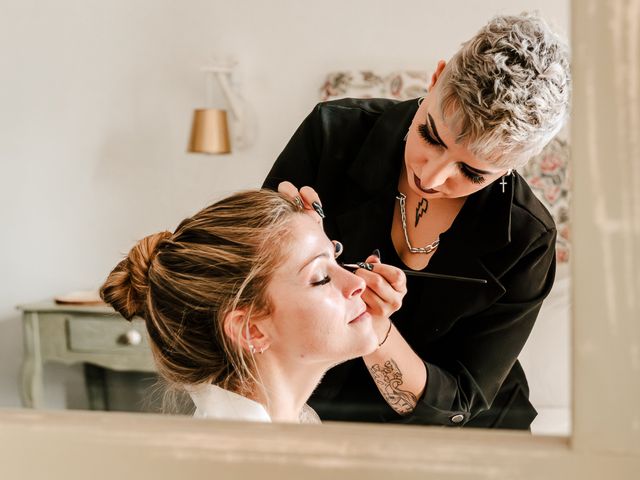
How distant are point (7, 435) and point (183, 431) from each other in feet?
0.30

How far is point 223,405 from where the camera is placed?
29.1 inches

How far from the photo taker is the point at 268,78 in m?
0.74

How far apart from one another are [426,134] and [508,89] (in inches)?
3.6

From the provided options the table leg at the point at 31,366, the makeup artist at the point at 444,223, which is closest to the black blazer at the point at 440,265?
the makeup artist at the point at 444,223

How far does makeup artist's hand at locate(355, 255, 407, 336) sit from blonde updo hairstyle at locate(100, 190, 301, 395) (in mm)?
118

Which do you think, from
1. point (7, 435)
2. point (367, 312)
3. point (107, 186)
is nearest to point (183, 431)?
point (7, 435)

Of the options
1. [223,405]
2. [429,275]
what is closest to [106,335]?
[223,405]

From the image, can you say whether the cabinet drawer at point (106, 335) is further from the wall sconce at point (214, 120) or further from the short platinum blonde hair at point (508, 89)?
the short platinum blonde hair at point (508, 89)

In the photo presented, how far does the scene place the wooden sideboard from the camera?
0.76 meters

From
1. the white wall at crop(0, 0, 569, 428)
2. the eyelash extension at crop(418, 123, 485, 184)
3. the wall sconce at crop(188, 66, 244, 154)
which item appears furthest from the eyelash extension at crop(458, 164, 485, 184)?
the wall sconce at crop(188, 66, 244, 154)

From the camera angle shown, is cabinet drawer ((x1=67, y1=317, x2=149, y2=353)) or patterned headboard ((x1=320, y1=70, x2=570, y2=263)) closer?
patterned headboard ((x1=320, y1=70, x2=570, y2=263))

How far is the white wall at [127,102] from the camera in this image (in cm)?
70

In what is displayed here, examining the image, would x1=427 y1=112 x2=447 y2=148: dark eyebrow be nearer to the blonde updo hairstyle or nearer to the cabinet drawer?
the blonde updo hairstyle

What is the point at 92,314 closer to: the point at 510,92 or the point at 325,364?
the point at 325,364
